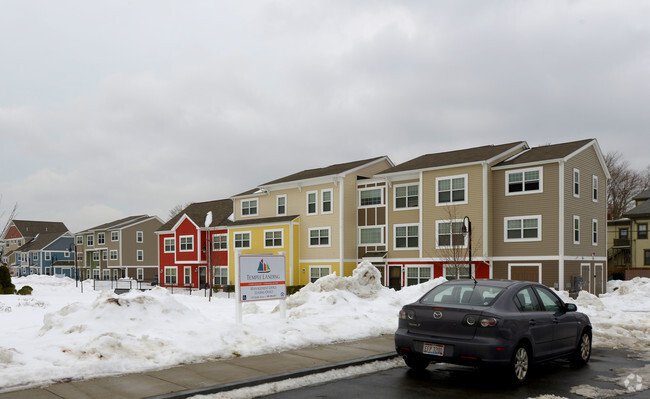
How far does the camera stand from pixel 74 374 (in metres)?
8.91

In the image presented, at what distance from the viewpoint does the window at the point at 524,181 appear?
34188mm

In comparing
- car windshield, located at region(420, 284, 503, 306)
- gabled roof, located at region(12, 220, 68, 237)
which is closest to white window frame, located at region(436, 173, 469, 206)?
car windshield, located at region(420, 284, 503, 306)

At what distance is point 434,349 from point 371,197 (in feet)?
111

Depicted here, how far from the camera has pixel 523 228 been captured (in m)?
34.4

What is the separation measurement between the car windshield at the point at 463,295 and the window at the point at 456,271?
2353 centimetres

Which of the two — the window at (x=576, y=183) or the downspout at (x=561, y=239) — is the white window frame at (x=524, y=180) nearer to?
the downspout at (x=561, y=239)

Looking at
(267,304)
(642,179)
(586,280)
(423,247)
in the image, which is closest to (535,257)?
(586,280)

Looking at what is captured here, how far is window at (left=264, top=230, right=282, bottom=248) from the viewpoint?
46.4m

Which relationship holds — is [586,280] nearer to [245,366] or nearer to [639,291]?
[639,291]

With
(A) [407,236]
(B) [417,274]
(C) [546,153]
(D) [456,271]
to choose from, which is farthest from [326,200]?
(C) [546,153]

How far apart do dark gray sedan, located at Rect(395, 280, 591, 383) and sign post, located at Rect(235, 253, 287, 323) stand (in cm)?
485

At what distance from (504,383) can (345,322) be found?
585 cm

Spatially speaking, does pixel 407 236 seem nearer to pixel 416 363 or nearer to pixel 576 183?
pixel 576 183

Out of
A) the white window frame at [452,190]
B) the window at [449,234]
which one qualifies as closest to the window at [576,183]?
the white window frame at [452,190]
